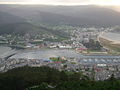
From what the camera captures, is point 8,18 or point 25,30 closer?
point 25,30

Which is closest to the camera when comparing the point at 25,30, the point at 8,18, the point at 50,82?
the point at 50,82

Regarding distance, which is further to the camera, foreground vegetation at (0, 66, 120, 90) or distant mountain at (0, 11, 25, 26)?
distant mountain at (0, 11, 25, 26)

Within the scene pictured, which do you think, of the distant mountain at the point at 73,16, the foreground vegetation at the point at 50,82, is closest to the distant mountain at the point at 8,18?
the distant mountain at the point at 73,16

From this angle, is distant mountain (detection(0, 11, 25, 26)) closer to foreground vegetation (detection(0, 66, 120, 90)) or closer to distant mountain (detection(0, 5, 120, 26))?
distant mountain (detection(0, 5, 120, 26))

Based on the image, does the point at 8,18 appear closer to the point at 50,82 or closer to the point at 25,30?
the point at 25,30

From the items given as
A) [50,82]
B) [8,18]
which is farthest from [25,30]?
[50,82]

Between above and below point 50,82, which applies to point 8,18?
below

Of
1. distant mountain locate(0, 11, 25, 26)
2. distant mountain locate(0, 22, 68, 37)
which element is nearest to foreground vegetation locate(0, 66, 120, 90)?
distant mountain locate(0, 22, 68, 37)

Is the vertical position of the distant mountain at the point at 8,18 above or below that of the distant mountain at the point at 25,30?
below

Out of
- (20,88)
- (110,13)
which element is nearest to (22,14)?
(110,13)

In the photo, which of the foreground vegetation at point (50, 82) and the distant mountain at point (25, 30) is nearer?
the foreground vegetation at point (50, 82)

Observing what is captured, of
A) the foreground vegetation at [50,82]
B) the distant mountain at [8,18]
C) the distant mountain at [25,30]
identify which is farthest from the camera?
the distant mountain at [8,18]

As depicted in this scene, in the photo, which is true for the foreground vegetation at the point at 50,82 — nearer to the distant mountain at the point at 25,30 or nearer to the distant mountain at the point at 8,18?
the distant mountain at the point at 25,30
